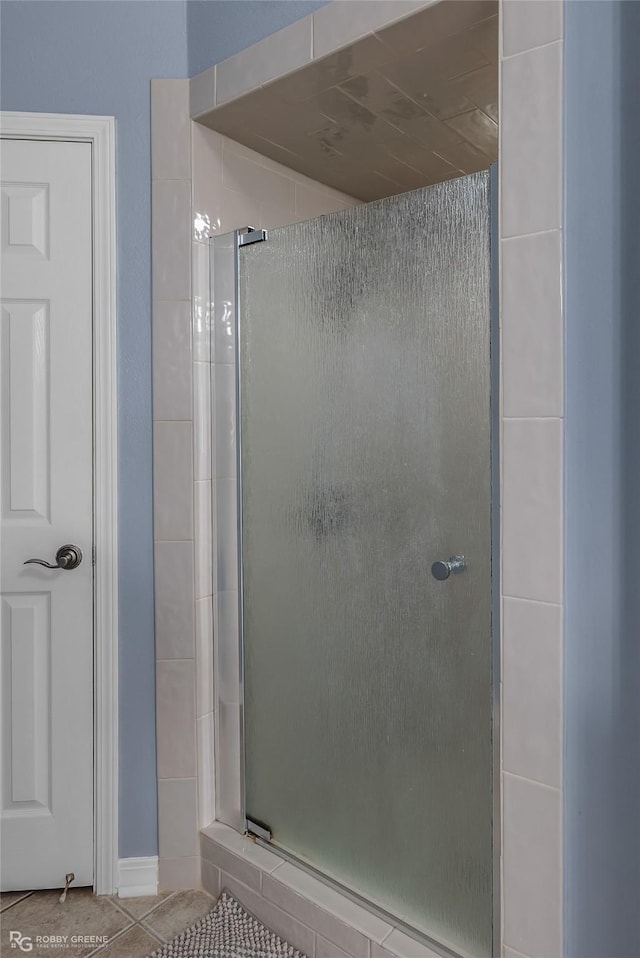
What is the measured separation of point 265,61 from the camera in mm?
1477

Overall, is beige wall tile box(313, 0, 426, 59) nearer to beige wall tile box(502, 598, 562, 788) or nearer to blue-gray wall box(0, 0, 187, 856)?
blue-gray wall box(0, 0, 187, 856)

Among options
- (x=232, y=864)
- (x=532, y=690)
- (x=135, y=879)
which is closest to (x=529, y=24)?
(x=532, y=690)

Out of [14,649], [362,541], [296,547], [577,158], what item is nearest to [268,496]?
[296,547]

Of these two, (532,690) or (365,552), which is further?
(365,552)

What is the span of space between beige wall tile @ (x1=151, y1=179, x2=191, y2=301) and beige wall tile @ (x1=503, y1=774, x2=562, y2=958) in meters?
1.33

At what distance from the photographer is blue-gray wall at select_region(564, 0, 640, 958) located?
1.08m

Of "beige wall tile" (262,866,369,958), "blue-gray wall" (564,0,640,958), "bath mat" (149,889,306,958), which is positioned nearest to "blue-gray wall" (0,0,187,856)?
"bath mat" (149,889,306,958)

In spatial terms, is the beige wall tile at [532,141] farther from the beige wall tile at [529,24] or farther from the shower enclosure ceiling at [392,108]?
the shower enclosure ceiling at [392,108]

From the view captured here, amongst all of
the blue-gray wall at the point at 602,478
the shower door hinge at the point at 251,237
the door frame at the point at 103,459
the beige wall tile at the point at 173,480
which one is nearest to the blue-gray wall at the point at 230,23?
the door frame at the point at 103,459

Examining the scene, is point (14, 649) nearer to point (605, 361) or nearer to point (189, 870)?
point (189, 870)

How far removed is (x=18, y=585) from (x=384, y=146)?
1.50 m

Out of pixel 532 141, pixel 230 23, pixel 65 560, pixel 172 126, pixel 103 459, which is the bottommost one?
pixel 65 560

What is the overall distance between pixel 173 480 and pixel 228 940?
3.58 ft

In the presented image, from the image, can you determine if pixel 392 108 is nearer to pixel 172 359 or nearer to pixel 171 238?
pixel 171 238
